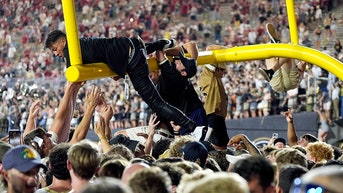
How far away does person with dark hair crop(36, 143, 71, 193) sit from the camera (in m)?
5.20

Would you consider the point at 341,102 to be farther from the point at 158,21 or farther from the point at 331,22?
the point at 158,21

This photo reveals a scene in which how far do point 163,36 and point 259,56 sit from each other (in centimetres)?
2053

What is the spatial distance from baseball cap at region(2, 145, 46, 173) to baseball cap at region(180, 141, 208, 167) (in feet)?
5.16

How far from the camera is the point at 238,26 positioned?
2656 cm

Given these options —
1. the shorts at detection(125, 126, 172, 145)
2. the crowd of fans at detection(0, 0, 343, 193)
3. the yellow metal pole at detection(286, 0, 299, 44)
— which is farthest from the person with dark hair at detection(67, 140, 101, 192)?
the shorts at detection(125, 126, 172, 145)

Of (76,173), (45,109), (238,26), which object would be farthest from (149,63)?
(238,26)

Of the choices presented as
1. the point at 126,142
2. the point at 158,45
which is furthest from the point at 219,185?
the point at 126,142

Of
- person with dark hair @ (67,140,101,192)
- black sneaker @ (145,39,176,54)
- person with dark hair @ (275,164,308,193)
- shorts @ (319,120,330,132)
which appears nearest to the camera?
person with dark hair @ (67,140,101,192)

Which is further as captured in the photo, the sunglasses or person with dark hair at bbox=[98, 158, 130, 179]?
person with dark hair at bbox=[98, 158, 130, 179]

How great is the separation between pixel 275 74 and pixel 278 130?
9502mm

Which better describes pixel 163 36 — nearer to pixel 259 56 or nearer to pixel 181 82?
pixel 181 82

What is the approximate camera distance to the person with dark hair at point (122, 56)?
6.10m

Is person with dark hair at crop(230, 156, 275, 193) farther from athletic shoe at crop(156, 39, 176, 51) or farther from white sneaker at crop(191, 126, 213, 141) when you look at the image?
white sneaker at crop(191, 126, 213, 141)

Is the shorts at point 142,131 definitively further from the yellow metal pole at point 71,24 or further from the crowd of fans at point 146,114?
the yellow metal pole at point 71,24
